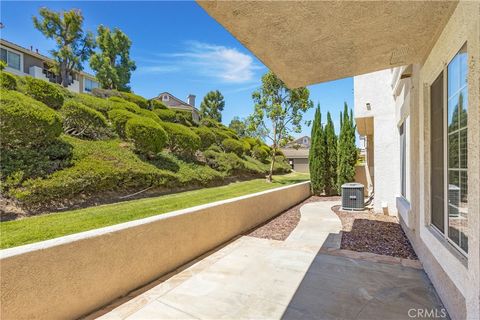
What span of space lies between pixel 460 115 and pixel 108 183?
11.9 m

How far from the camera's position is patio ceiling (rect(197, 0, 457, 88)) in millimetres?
2771

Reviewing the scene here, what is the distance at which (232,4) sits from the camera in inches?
108

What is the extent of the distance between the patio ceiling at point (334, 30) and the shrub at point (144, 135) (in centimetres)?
1100

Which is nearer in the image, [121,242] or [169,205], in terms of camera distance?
[121,242]

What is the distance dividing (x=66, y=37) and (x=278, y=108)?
27.1 metres

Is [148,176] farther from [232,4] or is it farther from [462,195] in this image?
[462,195]

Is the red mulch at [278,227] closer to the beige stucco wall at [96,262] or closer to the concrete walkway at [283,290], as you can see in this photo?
the concrete walkway at [283,290]

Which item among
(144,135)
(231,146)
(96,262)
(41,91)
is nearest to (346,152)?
(144,135)

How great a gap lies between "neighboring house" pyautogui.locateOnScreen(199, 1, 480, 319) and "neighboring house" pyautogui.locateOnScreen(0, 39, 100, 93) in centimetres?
3273

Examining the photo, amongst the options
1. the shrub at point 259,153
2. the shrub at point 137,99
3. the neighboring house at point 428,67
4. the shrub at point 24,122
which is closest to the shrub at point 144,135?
the shrub at point 24,122

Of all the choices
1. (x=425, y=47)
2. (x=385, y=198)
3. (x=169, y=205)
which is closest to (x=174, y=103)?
(x=169, y=205)

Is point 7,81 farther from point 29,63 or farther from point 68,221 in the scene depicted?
point 29,63

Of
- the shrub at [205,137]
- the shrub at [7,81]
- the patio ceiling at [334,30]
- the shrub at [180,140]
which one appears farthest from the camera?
the shrub at [205,137]

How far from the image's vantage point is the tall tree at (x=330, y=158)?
1400 cm
